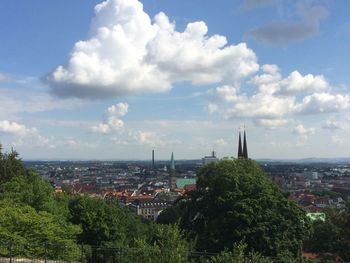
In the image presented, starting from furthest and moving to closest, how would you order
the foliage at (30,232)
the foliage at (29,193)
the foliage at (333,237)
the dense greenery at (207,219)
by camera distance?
the foliage at (333,237)
the foliage at (29,193)
the dense greenery at (207,219)
the foliage at (30,232)

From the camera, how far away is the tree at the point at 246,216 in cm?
2797

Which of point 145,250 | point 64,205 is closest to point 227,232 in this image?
point 64,205

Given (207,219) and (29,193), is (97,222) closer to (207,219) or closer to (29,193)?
(29,193)

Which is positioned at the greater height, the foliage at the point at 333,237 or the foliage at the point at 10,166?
the foliage at the point at 10,166

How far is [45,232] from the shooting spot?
21703 mm

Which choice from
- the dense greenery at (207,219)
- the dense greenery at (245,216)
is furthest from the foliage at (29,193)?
the dense greenery at (245,216)

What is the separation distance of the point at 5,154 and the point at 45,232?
663 inches

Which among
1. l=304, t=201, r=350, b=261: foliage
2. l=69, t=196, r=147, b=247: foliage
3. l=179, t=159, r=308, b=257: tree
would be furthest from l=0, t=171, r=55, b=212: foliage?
l=304, t=201, r=350, b=261: foliage

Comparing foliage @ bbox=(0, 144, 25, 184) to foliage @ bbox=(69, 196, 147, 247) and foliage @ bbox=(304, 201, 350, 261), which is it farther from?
foliage @ bbox=(304, 201, 350, 261)

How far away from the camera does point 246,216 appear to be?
92.1 feet

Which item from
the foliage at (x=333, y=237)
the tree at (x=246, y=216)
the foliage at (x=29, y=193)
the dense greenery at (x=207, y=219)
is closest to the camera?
the dense greenery at (x=207, y=219)

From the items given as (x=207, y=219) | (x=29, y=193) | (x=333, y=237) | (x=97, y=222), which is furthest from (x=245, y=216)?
(x=29, y=193)

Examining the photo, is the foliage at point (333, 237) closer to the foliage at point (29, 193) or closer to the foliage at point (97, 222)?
the foliage at point (97, 222)

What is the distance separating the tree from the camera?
1101 inches
